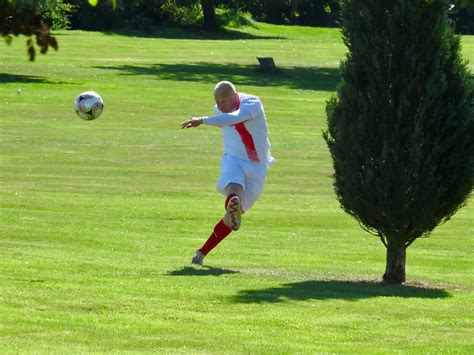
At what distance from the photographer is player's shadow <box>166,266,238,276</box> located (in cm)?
1445

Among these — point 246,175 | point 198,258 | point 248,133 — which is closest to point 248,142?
point 248,133

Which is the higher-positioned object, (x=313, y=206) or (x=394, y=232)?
(x=394, y=232)

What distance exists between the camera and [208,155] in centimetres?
3259

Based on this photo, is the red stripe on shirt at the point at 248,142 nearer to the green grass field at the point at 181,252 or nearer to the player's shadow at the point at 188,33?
the green grass field at the point at 181,252

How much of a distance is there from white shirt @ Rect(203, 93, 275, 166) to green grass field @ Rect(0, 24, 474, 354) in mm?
1336

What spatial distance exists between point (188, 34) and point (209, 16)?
3073mm

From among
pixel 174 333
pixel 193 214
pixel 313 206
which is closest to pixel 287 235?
pixel 193 214

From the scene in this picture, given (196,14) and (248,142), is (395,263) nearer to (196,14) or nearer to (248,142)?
(248,142)

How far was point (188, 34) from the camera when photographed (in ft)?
282

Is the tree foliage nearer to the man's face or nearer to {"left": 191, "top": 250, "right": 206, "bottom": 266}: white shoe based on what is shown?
the man's face

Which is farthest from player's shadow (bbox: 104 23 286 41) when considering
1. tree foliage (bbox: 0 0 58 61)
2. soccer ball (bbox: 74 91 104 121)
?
tree foliage (bbox: 0 0 58 61)

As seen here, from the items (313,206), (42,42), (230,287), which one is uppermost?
(42,42)

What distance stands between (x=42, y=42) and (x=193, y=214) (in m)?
17.3

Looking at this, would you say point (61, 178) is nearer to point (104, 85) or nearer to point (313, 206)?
point (313, 206)
